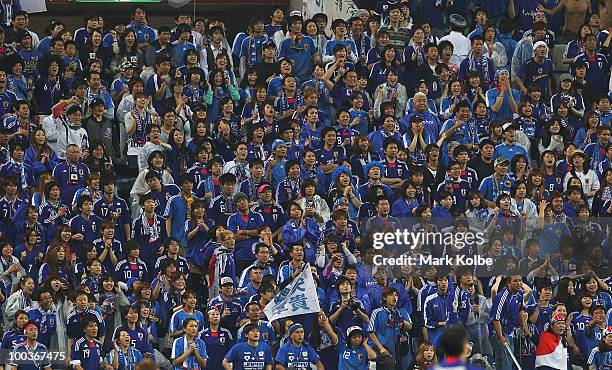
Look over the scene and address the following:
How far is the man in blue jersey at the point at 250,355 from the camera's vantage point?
703 inches

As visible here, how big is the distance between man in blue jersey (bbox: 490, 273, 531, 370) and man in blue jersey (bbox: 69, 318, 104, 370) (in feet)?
15.8

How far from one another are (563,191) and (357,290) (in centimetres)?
371

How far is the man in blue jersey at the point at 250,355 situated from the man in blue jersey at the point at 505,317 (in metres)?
2.91

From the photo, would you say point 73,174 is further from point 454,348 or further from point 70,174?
point 454,348

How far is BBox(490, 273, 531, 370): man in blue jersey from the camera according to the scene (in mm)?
18922

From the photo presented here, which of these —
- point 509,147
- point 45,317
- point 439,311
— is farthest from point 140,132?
point 509,147

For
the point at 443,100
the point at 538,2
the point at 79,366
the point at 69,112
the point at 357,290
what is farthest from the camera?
the point at 538,2

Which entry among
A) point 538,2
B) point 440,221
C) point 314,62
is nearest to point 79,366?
point 440,221

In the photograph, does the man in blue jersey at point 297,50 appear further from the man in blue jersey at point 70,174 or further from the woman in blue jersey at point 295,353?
the woman in blue jersey at point 295,353

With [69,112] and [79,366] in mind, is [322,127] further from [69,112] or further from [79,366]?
[79,366]

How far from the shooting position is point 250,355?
17844mm

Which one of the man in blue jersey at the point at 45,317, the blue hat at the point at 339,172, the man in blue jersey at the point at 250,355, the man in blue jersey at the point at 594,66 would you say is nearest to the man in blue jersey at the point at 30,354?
the man in blue jersey at the point at 45,317

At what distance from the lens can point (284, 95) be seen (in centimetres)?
2155

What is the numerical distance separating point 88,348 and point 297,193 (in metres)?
3.69
